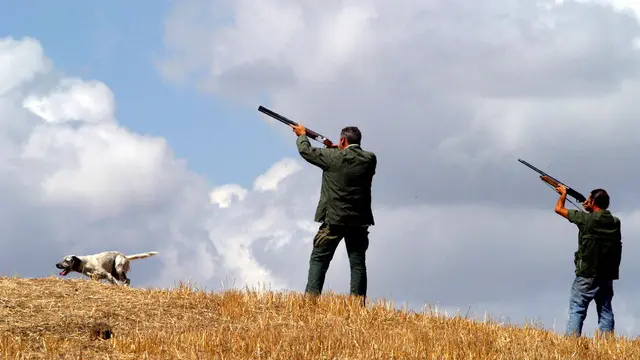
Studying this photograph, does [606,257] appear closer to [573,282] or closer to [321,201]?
[573,282]

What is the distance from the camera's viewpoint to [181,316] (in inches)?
574

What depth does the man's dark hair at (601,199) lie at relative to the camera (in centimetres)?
1427

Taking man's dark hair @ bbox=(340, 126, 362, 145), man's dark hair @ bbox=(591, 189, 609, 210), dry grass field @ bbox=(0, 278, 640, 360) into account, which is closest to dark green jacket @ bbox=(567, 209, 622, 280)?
man's dark hair @ bbox=(591, 189, 609, 210)

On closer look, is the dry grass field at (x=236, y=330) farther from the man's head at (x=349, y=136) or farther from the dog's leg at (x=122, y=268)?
the dog's leg at (x=122, y=268)

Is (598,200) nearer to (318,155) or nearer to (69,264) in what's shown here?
(318,155)

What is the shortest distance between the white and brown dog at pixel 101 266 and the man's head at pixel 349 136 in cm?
817

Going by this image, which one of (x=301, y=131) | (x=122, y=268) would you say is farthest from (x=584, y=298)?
(x=122, y=268)

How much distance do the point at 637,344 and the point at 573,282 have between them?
4.36 feet

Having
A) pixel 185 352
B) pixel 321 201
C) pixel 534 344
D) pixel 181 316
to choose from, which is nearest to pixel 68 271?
pixel 181 316

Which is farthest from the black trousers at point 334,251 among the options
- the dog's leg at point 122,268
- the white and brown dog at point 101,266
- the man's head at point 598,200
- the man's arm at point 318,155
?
the dog's leg at point 122,268

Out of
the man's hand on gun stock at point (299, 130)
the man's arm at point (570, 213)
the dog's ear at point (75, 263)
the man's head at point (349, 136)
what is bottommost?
the man's arm at point (570, 213)

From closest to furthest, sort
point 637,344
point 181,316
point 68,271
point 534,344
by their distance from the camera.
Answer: point 534,344, point 637,344, point 181,316, point 68,271

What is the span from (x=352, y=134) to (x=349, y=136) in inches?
2.2

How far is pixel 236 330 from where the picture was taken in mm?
13094
